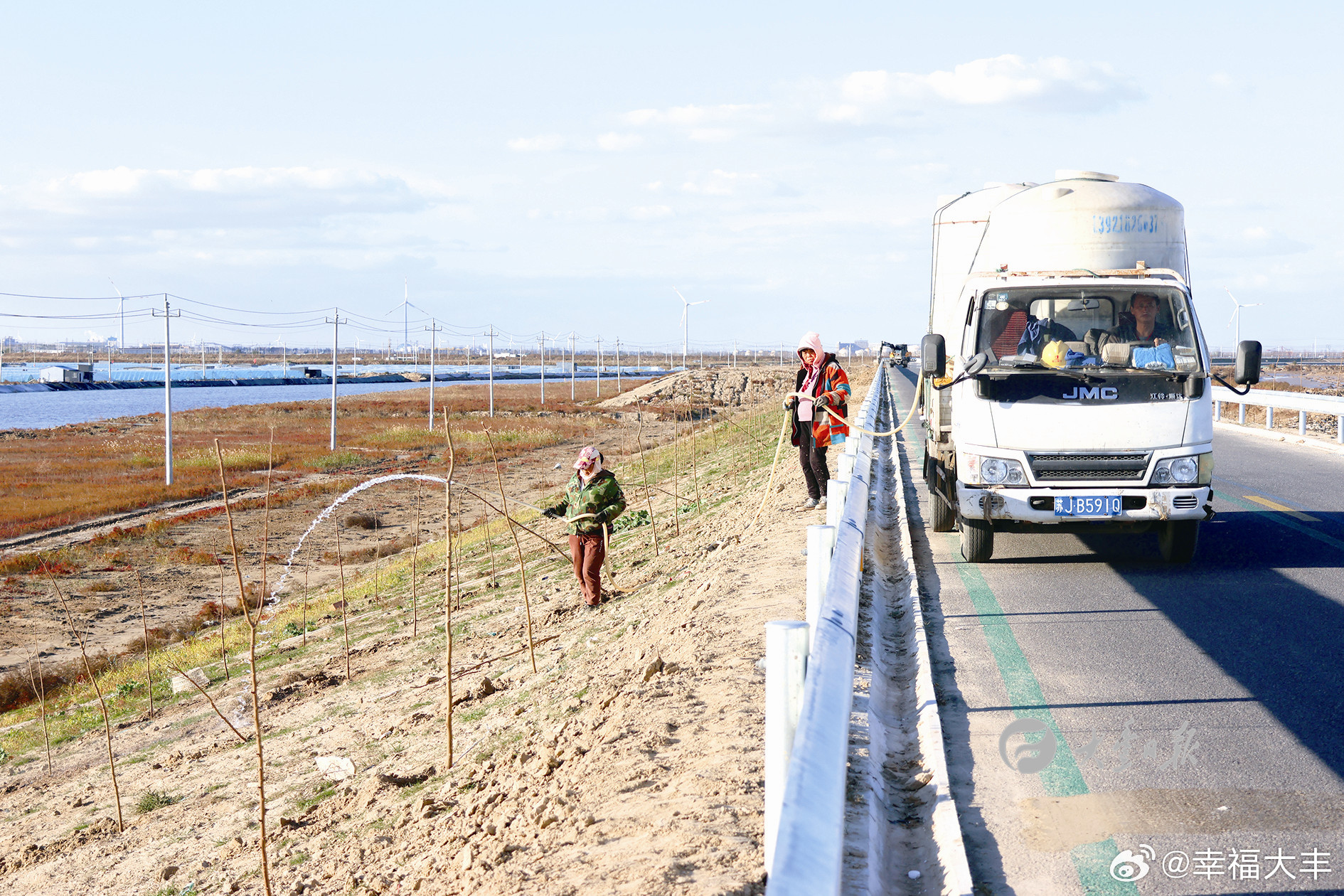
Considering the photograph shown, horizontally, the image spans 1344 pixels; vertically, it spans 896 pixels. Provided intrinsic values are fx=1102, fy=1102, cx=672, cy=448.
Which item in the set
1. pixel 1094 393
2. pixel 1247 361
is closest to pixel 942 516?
pixel 1094 393

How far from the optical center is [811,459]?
12250mm

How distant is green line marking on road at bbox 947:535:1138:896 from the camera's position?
12.4 feet

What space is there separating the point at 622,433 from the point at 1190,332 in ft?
162

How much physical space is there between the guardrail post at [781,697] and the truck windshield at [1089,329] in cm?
669

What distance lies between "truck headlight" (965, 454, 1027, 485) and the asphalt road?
31.6 inches

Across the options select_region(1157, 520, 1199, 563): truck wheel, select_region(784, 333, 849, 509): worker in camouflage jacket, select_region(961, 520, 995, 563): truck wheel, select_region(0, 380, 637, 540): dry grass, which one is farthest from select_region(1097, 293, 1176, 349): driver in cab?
select_region(0, 380, 637, 540): dry grass

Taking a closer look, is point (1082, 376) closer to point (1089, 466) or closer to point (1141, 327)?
point (1089, 466)

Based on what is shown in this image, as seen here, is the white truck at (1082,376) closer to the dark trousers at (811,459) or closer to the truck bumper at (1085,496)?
the truck bumper at (1085,496)

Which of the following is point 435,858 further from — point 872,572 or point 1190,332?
point 1190,332

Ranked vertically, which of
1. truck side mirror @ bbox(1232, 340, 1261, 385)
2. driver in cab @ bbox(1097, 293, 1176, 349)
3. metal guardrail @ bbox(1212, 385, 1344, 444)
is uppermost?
driver in cab @ bbox(1097, 293, 1176, 349)

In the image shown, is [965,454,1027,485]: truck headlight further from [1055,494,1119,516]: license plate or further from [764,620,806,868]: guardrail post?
[764,620,806,868]: guardrail post

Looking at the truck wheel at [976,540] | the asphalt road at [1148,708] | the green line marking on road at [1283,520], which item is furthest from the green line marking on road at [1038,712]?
the green line marking on road at [1283,520]

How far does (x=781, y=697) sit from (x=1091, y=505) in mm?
6374

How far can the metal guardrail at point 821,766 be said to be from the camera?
218 centimetres
